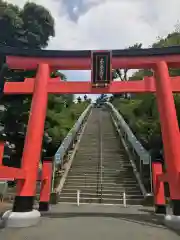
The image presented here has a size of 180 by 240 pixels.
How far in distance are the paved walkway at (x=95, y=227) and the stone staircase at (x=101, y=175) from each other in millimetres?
2461

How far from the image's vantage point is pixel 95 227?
898cm

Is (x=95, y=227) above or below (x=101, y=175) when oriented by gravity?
below

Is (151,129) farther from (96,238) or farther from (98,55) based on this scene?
(96,238)

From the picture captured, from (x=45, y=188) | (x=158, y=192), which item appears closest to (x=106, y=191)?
(x=45, y=188)

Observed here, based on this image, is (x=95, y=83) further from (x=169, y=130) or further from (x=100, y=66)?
(x=169, y=130)

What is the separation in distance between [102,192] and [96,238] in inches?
284

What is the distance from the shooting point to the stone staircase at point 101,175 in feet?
47.9

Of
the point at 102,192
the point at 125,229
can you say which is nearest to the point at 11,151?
the point at 102,192

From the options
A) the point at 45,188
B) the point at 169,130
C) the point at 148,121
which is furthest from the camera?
the point at 148,121

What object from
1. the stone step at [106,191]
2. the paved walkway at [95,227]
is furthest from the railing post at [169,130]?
the stone step at [106,191]

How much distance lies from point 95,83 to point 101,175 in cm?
667

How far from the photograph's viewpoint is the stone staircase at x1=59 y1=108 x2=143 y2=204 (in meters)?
A: 14.6

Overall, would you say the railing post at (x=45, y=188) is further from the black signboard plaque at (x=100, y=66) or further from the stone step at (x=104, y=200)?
the black signboard plaque at (x=100, y=66)

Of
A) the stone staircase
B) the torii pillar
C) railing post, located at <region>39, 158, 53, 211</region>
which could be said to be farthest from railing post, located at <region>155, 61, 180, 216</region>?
the stone staircase
